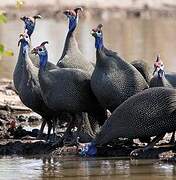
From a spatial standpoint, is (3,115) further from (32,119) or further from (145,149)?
(145,149)

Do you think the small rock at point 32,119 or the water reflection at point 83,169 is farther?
the small rock at point 32,119

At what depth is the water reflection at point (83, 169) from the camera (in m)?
11.6

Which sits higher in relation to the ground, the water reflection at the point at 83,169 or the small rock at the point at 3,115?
the small rock at the point at 3,115

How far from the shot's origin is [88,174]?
11.8 meters

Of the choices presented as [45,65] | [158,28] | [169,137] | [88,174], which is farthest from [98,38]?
[158,28]

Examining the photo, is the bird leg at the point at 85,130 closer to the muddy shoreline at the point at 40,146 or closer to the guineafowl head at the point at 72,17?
the muddy shoreline at the point at 40,146

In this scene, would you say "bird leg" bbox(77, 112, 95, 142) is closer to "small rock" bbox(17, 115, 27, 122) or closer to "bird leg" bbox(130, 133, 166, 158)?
"bird leg" bbox(130, 133, 166, 158)

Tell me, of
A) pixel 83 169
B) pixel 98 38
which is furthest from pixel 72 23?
pixel 83 169

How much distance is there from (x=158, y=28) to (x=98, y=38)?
31.0m

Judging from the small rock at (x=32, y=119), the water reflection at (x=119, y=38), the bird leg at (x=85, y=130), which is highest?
the water reflection at (x=119, y=38)

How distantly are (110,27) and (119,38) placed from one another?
7839 millimetres

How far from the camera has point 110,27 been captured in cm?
4544

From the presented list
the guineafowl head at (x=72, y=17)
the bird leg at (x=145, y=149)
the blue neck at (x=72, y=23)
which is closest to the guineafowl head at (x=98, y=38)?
the guineafowl head at (x=72, y=17)

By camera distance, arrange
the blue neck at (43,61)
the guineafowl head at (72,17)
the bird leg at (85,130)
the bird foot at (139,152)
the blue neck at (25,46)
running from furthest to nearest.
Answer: the guineafowl head at (72,17) → the blue neck at (25,46) → the bird leg at (85,130) → the blue neck at (43,61) → the bird foot at (139,152)
